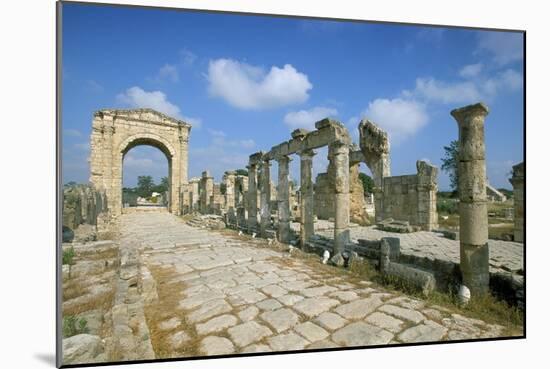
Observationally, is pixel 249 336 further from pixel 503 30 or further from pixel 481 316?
pixel 503 30

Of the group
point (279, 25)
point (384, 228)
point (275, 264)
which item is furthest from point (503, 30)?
point (384, 228)

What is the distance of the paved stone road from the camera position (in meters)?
3.05

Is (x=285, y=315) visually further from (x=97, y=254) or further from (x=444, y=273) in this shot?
(x=97, y=254)

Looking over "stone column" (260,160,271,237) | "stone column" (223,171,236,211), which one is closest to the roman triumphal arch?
"stone column" (223,171,236,211)

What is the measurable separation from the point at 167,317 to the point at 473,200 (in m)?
4.33

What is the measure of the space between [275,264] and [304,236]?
2389mm

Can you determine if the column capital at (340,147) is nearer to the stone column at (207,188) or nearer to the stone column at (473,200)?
the stone column at (473,200)

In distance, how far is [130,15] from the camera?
351 centimetres

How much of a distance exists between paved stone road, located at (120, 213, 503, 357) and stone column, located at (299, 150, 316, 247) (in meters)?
2.93

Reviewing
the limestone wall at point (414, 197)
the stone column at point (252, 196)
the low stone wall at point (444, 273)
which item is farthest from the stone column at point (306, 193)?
the limestone wall at point (414, 197)

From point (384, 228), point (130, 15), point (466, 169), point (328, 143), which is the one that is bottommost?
point (384, 228)

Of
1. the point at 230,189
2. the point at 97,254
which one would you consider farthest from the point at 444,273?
the point at 230,189

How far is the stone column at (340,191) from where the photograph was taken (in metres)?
6.68

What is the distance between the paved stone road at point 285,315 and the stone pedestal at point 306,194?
293cm
